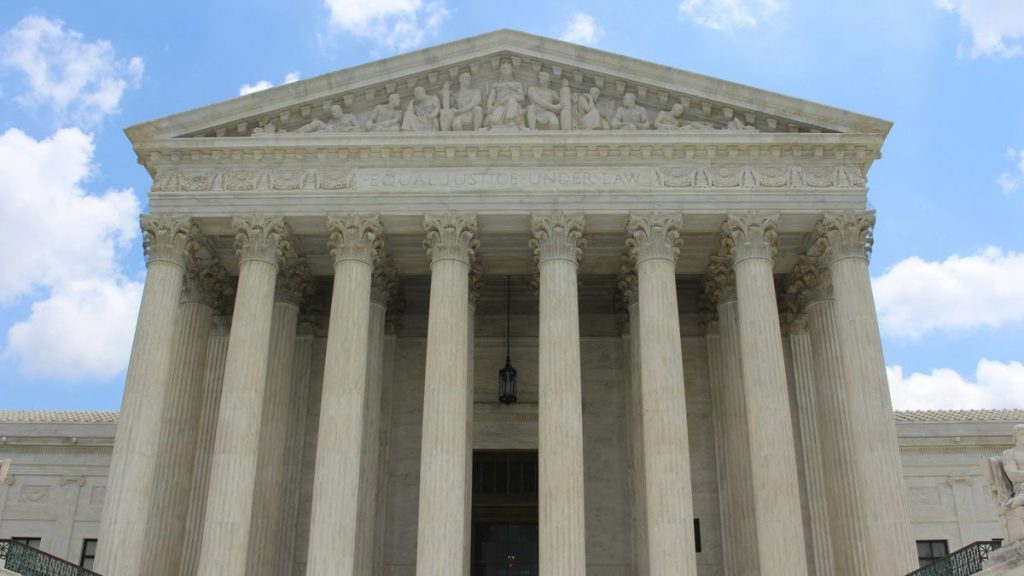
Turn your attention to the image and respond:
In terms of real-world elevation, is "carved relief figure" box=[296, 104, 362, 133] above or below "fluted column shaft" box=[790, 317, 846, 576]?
above

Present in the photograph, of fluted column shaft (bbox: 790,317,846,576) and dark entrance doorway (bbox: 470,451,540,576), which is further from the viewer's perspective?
dark entrance doorway (bbox: 470,451,540,576)

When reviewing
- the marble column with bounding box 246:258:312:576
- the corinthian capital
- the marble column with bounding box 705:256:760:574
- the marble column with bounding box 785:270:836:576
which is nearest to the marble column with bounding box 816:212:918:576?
the marble column with bounding box 785:270:836:576

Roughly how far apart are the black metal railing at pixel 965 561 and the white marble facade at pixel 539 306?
357cm

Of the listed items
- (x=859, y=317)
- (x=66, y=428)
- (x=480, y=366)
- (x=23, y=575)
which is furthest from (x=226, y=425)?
(x=859, y=317)

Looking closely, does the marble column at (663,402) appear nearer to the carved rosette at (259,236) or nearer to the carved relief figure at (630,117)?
the carved relief figure at (630,117)

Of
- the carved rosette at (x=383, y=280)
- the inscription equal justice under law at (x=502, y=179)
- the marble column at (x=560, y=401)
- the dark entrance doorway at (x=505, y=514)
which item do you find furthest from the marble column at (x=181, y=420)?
the marble column at (x=560, y=401)

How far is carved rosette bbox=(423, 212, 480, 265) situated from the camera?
27.2 meters

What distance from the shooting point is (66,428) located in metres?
35.7

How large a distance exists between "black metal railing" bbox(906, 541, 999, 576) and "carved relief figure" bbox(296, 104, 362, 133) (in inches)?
690

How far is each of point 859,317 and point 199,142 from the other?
1748cm

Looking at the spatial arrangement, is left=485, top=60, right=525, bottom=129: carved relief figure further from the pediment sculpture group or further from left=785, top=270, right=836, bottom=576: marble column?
left=785, top=270, right=836, bottom=576: marble column

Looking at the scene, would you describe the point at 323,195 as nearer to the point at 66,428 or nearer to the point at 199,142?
the point at 199,142

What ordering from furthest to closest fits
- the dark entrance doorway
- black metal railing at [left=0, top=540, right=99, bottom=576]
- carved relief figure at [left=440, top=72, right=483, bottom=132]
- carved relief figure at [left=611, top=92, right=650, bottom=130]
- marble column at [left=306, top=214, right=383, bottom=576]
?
the dark entrance doorway → carved relief figure at [left=440, top=72, right=483, bottom=132] → carved relief figure at [left=611, top=92, right=650, bottom=130] → marble column at [left=306, top=214, right=383, bottom=576] → black metal railing at [left=0, top=540, right=99, bottom=576]

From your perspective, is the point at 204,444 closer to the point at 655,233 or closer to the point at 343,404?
the point at 343,404
